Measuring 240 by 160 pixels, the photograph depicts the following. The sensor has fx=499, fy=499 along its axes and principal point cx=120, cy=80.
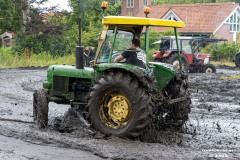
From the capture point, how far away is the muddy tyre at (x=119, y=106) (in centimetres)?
820

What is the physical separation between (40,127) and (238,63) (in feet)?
81.4

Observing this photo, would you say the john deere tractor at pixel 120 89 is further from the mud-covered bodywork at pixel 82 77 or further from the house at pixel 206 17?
the house at pixel 206 17

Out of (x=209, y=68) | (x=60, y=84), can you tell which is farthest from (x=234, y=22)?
(x=60, y=84)

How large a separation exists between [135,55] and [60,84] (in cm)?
198

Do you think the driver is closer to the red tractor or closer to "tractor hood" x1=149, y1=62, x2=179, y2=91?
"tractor hood" x1=149, y1=62, x2=179, y2=91

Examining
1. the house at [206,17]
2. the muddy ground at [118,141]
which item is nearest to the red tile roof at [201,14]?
the house at [206,17]

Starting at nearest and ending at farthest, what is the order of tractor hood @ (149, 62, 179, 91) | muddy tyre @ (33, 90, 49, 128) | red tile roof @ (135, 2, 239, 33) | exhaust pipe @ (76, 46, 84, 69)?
1. tractor hood @ (149, 62, 179, 91)
2. exhaust pipe @ (76, 46, 84, 69)
3. muddy tyre @ (33, 90, 49, 128)
4. red tile roof @ (135, 2, 239, 33)

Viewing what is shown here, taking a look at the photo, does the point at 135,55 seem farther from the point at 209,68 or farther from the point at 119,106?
the point at 209,68

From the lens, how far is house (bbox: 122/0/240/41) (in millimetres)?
52438

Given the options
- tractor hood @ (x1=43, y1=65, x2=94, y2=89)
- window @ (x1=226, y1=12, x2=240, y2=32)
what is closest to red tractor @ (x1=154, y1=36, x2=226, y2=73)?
tractor hood @ (x1=43, y1=65, x2=94, y2=89)

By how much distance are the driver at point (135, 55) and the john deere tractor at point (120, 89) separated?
0.30 feet

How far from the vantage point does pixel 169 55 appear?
24.8 metres

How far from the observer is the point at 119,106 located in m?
8.56

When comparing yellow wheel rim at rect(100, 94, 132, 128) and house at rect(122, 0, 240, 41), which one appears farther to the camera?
house at rect(122, 0, 240, 41)
